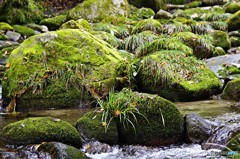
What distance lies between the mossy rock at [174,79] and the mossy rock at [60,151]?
2725mm

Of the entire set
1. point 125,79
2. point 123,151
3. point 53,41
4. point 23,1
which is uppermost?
point 23,1

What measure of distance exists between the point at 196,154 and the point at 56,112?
91.6 inches

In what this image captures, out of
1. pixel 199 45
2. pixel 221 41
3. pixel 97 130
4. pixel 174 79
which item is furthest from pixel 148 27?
pixel 97 130

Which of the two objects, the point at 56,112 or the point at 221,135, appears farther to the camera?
the point at 56,112

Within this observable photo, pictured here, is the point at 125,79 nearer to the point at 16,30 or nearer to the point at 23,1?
the point at 16,30

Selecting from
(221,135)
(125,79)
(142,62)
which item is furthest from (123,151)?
(142,62)

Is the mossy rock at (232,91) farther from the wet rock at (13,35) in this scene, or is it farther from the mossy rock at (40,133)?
the wet rock at (13,35)

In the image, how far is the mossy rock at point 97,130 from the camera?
4.20m

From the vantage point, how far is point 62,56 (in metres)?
6.10

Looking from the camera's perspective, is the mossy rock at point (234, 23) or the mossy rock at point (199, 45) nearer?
the mossy rock at point (199, 45)

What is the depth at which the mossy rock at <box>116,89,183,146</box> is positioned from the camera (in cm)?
423

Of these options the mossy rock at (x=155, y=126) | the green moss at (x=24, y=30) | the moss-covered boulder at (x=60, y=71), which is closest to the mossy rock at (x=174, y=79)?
the moss-covered boulder at (x=60, y=71)

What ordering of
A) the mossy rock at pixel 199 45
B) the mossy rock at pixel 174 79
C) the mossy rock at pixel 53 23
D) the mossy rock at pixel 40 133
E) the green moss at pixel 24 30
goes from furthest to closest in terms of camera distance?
the mossy rock at pixel 53 23 → the green moss at pixel 24 30 → the mossy rock at pixel 199 45 → the mossy rock at pixel 174 79 → the mossy rock at pixel 40 133

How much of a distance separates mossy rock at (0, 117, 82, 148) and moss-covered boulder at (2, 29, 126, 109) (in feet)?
5.49
